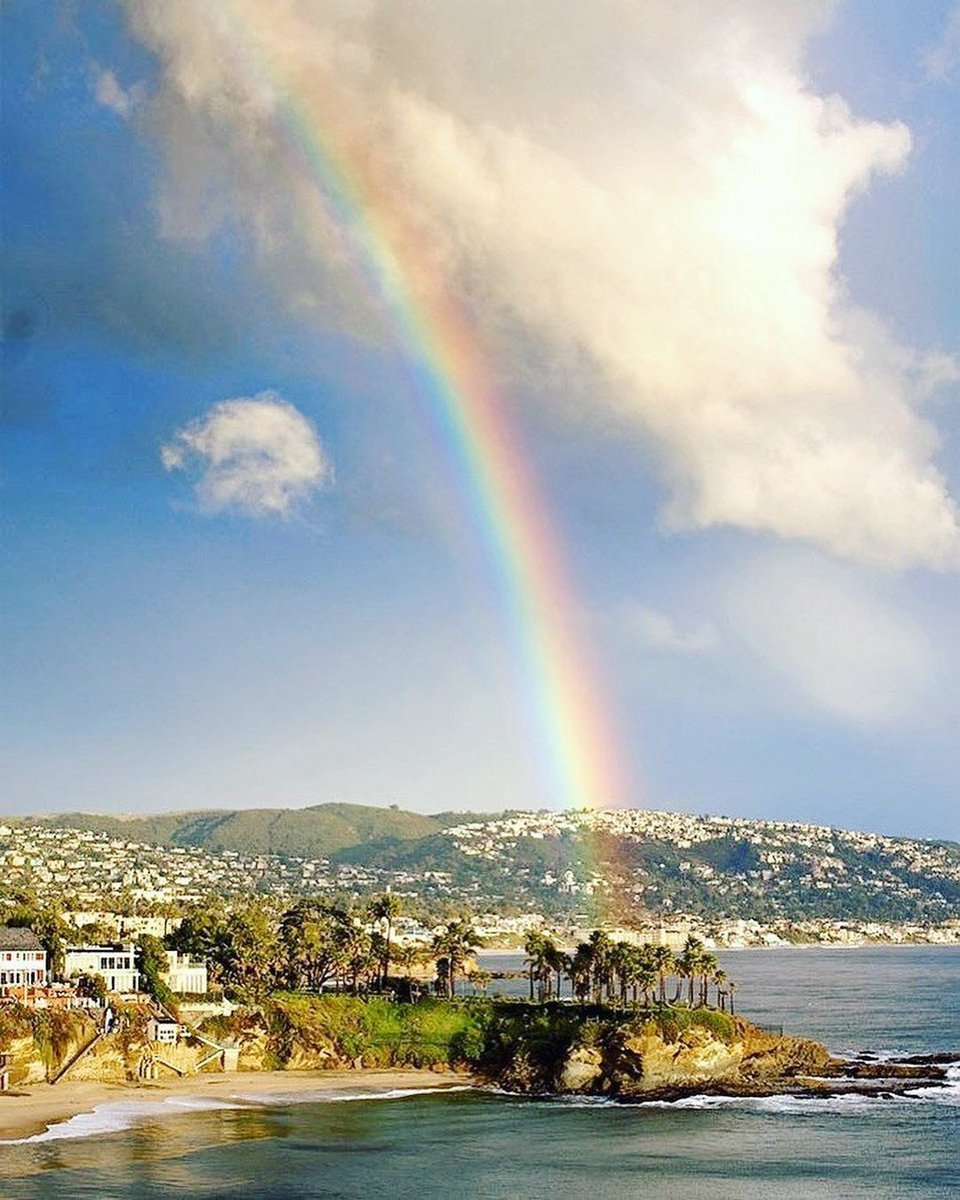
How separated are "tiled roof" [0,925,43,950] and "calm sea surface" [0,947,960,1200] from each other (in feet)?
76.1

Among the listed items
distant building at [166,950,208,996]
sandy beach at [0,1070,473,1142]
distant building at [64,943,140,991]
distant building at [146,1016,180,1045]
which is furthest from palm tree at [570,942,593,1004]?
distant building at [64,943,140,991]

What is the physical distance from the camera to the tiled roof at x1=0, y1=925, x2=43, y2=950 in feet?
350

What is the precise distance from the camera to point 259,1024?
332 feet

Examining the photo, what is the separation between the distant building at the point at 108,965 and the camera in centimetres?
10688

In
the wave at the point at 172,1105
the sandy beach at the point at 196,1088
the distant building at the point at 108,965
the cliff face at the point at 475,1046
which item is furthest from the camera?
the distant building at the point at 108,965

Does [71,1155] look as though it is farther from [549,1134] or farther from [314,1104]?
[549,1134]

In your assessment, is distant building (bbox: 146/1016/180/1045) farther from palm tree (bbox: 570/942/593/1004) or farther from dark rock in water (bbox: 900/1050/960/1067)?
dark rock in water (bbox: 900/1050/960/1067)

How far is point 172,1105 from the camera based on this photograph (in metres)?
86.2

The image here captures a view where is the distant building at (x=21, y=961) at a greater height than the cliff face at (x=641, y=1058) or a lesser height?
greater

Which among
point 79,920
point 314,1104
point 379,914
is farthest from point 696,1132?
point 79,920

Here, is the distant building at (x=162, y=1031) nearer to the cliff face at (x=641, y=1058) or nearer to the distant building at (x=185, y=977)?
the distant building at (x=185, y=977)

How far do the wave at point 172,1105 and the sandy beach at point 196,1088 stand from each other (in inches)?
16.3

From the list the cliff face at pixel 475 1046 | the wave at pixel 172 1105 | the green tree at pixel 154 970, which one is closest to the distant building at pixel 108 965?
the green tree at pixel 154 970

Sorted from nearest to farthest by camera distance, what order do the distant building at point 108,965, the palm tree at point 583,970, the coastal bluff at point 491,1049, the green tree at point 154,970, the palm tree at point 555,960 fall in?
1. the coastal bluff at point 491,1049
2. the green tree at point 154,970
3. the distant building at point 108,965
4. the palm tree at point 583,970
5. the palm tree at point 555,960
